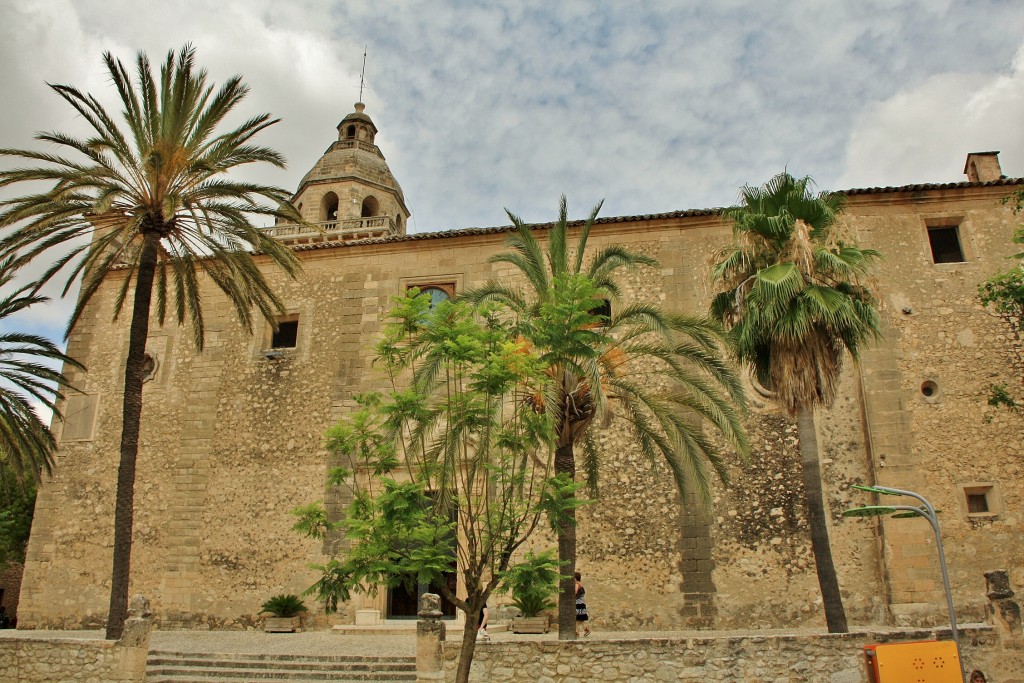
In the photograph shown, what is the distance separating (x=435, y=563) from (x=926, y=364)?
1186 cm

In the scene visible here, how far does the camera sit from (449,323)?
1051 cm

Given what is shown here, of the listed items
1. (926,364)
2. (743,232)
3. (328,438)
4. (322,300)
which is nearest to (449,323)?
(328,438)

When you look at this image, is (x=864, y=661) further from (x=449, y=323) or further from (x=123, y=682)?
(x=123, y=682)

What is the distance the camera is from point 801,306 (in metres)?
11.5

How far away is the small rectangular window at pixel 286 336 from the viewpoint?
18859mm

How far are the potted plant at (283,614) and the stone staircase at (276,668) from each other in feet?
10.2

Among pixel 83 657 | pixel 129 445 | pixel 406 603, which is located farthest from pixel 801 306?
pixel 83 657

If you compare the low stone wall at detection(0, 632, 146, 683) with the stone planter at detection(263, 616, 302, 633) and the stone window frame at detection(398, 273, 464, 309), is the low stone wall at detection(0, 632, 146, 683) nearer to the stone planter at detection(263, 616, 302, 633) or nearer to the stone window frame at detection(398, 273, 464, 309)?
the stone planter at detection(263, 616, 302, 633)

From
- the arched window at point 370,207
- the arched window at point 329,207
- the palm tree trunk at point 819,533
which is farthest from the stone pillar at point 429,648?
the arched window at point 370,207

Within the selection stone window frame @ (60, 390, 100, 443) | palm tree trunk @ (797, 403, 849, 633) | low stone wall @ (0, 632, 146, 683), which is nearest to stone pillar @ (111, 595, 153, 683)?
low stone wall @ (0, 632, 146, 683)

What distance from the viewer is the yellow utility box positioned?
8867mm

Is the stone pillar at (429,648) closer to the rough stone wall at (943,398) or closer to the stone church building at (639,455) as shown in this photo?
the stone church building at (639,455)

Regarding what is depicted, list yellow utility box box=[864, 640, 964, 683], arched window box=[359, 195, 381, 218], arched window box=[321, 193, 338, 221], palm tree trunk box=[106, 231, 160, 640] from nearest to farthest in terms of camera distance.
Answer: yellow utility box box=[864, 640, 964, 683], palm tree trunk box=[106, 231, 160, 640], arched window box=[321, 193, 338, 221], arched window box=[359, 195, 381, 218]

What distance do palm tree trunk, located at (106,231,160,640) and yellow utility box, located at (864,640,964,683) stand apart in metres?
10.9
